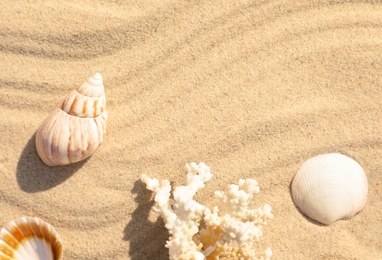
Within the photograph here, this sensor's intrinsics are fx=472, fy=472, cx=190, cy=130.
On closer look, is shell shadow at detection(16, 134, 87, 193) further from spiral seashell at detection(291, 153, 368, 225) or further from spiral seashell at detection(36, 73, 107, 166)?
spiral seashell at detection(291, 153, 368, 225)

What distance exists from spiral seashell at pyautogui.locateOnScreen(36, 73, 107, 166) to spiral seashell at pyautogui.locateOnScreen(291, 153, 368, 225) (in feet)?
4.27

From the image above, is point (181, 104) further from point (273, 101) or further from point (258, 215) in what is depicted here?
point (258, 215)

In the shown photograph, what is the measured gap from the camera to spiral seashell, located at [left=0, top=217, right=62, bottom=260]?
107 inches

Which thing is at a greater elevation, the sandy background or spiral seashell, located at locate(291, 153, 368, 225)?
the sandy background

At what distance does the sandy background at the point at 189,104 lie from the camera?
111 inches

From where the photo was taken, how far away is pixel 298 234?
2.96 meters

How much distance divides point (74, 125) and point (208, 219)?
0.93 m

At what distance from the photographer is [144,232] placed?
285 cm

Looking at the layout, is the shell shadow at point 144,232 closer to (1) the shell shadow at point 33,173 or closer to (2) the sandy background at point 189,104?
(2) the sandy background at point 189,104

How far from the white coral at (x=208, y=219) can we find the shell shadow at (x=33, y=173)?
542mm

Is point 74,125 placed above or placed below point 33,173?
above

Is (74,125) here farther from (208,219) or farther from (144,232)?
(208,219)

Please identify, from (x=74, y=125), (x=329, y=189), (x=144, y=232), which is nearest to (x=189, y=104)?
(x=74, y=125)

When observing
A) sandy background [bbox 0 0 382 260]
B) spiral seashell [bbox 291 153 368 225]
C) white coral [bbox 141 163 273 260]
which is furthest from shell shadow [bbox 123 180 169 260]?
spiral seashell [bbox 291 153 368 225]
